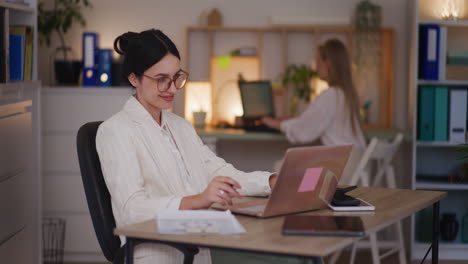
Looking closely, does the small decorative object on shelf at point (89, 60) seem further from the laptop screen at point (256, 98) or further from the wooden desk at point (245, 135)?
the laptop screen at point (256, 98)

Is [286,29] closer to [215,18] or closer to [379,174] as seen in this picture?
[215,18]

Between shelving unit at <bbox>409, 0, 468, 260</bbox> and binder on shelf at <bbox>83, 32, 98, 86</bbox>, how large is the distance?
203 cm

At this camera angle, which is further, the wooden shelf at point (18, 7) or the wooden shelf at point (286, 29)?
the wooden shelf at point (286, 29)

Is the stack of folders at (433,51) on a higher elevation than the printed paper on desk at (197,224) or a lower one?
higher

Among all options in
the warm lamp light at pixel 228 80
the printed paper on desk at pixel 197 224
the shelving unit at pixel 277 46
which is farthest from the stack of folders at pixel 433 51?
the printed paper on desk at pixel 197 224

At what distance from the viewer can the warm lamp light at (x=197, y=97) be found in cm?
523

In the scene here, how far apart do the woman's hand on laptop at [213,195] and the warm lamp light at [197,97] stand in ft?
10.1

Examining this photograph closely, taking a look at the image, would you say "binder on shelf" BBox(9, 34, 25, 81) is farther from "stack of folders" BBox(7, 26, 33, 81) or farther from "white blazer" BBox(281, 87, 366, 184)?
"white blazer" BBox(281, 87, 366, 184)

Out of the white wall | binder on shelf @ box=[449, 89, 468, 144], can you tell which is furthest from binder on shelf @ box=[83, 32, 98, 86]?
binder on shelf @ box=[449, 89, 468, 144]

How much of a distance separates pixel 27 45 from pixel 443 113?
101 inches

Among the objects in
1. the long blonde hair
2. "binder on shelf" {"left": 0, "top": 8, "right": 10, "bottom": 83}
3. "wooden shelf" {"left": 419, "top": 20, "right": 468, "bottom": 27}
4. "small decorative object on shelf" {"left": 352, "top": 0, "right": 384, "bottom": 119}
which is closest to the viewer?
"binder on shelf" {"left": 0, "top": 8, "right": 10, "bottom": 83}

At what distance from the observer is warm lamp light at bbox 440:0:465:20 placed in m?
4.89

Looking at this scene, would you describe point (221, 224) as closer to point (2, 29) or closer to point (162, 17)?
point (2, 29)

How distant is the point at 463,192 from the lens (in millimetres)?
5168
